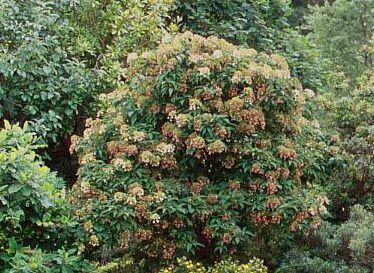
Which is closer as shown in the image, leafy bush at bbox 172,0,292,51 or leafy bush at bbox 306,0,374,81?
leafy bush at bbox 172,0,292,51

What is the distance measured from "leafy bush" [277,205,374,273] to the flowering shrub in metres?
0.43

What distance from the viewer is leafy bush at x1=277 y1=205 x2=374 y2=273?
4.98 m

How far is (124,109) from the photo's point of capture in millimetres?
4984

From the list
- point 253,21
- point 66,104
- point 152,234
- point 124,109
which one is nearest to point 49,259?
point 152,234

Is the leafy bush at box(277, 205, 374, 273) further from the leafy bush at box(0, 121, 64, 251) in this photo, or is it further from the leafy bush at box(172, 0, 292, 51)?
the leafy bush at box(172, 0, 292, 51)

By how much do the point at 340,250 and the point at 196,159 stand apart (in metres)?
1.58

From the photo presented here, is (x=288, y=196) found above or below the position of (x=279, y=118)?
below

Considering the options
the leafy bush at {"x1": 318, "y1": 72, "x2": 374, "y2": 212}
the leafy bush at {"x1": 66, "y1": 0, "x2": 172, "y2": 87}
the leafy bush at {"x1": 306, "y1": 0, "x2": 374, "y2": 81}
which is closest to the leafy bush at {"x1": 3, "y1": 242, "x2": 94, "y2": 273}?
the leafy bush at {"x1": 66, "y1": 0, "x2": 172, "y2": 87}

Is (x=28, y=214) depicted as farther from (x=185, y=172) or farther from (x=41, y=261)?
(x=185, y=172)

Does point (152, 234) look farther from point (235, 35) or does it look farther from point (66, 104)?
point (235, 35)

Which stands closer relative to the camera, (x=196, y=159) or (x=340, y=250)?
(x=196, y=159)

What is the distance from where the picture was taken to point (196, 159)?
4.80m

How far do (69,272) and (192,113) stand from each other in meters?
1.46

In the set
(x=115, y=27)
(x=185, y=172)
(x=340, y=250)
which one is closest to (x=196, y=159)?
(x=185, y=172)
